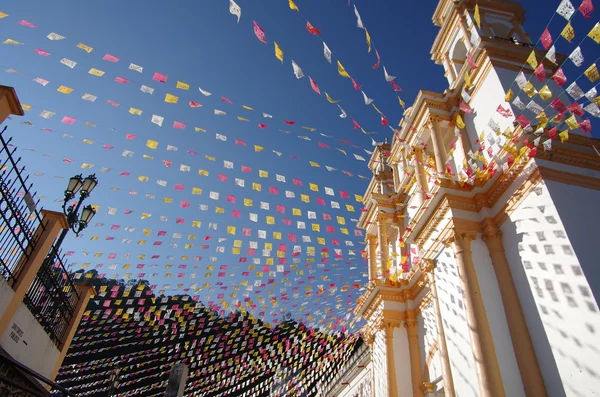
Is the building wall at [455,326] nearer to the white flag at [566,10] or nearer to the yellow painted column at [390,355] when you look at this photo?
the yellow painted column at [390,355]

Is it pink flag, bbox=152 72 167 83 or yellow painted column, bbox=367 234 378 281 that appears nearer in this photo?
pink flag, bbox=152 72 167 83

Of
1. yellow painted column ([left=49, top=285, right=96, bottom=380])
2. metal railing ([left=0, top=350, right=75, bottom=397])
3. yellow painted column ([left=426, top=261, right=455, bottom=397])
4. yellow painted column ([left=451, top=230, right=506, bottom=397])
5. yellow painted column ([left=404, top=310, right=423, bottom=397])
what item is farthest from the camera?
yellow painted column ([left=404, top=310, right=423, bottom=397])

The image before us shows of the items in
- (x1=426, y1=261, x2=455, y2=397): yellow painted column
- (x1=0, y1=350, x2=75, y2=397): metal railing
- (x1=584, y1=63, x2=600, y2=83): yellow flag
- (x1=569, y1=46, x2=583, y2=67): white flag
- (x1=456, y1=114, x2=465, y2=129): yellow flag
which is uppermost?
(x1=456, y1=114, x2=465, y2=129): yellow flag

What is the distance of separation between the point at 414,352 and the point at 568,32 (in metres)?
10.1

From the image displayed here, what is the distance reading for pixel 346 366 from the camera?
21281 millimetres

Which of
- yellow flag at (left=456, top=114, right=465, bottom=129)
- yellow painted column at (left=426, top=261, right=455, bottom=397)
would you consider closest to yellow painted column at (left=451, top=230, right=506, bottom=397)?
yellow painted column at (left=426, top=261, right=455, bottom=397)

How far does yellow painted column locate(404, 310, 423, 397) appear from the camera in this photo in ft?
38.8

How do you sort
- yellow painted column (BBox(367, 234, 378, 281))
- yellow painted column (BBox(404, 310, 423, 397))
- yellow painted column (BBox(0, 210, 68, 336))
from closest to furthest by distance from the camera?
1. yellow painted column (BBox(0, 210, 68, 336))
2. yellow painted column (BBox(404, 310, 423, 397))
3. yellow painted column (BBox(367, 234, 378, 281))

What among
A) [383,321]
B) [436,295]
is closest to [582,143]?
[436,295]

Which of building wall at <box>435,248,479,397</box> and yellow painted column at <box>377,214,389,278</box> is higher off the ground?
yellow painted column at <box>377,214,389,278</box>

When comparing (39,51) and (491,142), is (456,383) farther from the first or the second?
(39,51)

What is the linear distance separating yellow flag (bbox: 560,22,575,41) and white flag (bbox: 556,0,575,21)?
13cm

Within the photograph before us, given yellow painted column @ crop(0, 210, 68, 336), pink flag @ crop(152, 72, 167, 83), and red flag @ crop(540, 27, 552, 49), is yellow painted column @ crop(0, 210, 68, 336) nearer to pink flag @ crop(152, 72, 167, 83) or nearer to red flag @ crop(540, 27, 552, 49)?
pink flag @ crop(152, 72, 167, 83)

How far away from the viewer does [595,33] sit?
5922 millimetres
